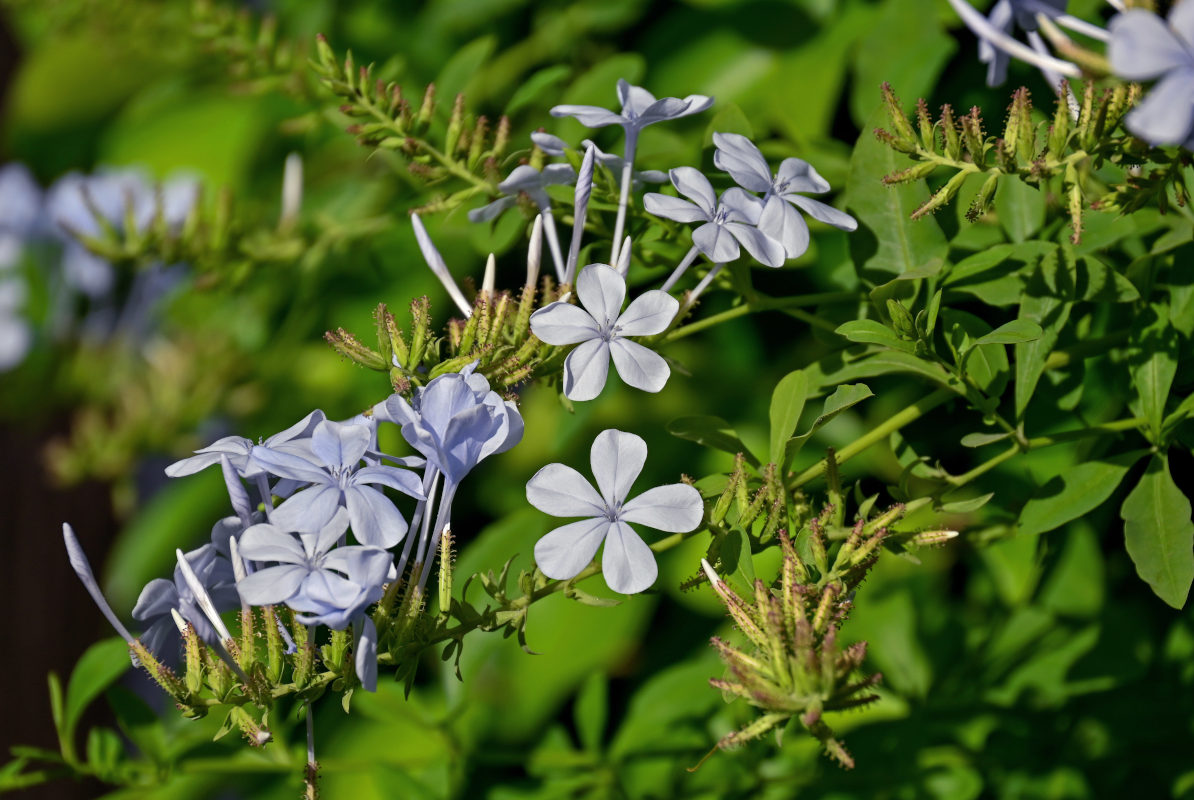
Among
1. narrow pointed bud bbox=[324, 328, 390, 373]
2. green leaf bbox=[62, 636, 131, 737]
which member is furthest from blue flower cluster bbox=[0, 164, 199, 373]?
narrow pointed bud bbox=[324, 328, 390, 373]

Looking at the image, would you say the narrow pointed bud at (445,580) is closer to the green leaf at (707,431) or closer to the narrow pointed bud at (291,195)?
the green leaf at (707,431)

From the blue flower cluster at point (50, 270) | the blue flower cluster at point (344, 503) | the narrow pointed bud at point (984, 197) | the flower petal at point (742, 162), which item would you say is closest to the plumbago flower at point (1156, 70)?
the narrow pointed bud at point (984, 197)

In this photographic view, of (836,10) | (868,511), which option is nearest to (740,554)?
(868,511)

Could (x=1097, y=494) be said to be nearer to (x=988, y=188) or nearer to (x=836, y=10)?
(x=988, y=188)

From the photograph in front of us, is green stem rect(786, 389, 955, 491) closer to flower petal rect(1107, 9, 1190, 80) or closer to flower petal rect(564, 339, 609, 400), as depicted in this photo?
flower petal rect(564, 339, 609, 400)

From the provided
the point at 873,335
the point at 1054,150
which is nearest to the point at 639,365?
the point at 873,335
